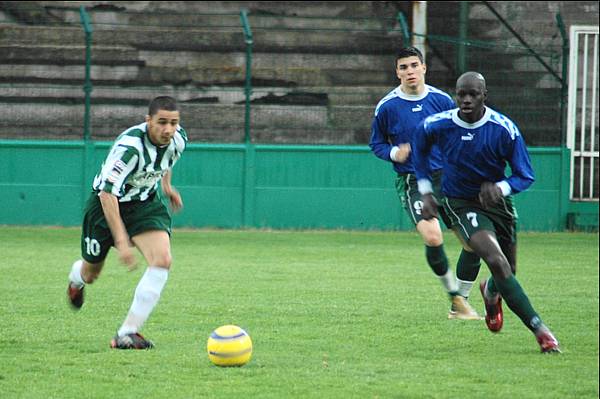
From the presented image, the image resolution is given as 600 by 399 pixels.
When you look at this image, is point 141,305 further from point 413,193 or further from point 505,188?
point 413,193

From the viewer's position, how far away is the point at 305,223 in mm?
19609

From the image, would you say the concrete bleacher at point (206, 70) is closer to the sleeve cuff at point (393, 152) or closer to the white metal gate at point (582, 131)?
the white metal gate at point (582, 131)

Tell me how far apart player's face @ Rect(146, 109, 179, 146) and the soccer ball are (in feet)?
5.03

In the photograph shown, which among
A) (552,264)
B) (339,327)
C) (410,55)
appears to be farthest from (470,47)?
(339,327)

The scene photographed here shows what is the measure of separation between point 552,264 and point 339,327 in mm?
6268

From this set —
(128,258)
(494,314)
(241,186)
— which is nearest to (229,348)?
(128,258)

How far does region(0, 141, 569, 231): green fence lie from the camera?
19.2 meters

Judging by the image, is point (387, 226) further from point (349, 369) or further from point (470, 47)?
point (349, 369)

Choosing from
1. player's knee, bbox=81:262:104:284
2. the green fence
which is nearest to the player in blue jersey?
player's knee, bbox=81:262:104:284

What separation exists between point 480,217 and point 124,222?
8.16ft

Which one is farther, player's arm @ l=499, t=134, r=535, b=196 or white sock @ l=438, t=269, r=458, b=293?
white sock @ l=438, t=269, r=458, b=293

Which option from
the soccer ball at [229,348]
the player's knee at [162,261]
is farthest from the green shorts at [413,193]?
the soccer ball at [229,348]

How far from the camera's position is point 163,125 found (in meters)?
7.82

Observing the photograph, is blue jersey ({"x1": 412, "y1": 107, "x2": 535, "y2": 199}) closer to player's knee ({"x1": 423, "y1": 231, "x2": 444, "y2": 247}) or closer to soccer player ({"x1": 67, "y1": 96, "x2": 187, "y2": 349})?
player's knee ({"x1": 423, "y1": 231, "x2": 444, "y2": 247})
